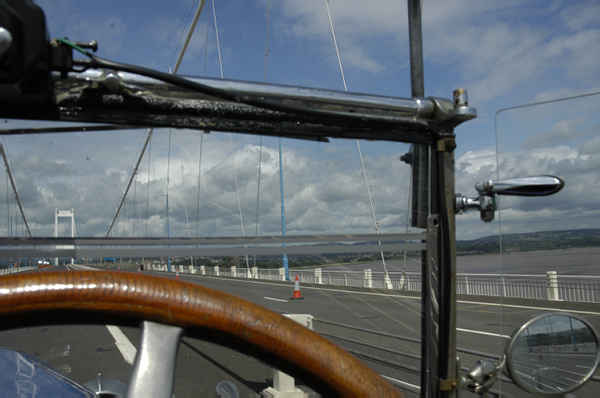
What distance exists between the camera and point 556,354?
1.48m

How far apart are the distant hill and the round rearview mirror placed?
22 centimetres

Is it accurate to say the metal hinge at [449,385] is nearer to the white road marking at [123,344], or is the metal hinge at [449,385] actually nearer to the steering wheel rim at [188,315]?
the steering wheel rim at [188,315]

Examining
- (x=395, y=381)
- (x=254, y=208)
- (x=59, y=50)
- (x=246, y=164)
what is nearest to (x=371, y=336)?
(x=395, y=381)

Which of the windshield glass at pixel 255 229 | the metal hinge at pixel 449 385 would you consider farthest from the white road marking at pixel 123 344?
the metal hinge at pixel 449 385

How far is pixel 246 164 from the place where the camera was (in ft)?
4.53

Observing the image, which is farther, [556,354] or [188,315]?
[556,354]

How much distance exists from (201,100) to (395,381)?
1.18m

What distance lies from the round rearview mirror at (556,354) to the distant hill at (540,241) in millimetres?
218

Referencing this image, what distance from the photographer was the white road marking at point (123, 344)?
3.54 ft

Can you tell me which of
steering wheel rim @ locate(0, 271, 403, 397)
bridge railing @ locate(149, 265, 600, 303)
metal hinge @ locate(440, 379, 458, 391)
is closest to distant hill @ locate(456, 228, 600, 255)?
bridge railing @ locate(149, 265, 600, 303)

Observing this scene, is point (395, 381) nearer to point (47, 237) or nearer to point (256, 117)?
point (256, 117)

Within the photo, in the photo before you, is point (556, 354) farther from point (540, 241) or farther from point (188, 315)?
point (188, 315)

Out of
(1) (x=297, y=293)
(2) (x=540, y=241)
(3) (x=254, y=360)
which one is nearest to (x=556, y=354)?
(2) (x=540, y=241)

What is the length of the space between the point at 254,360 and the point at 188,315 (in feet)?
2.42
